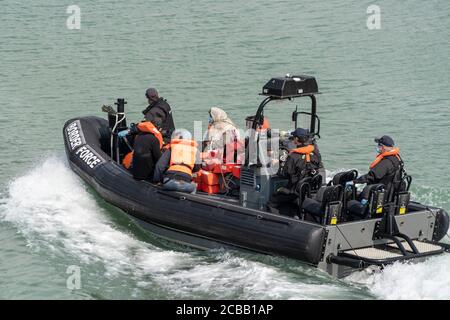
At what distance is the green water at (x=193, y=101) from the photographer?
901cm

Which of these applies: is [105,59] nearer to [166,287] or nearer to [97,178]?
[97,178]

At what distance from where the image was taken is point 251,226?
9.28m

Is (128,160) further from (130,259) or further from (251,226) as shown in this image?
(251,226)

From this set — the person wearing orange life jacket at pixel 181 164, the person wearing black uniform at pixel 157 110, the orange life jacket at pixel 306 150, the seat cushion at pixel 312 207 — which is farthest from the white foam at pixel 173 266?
the person wearing black uniform at pixel 157 110

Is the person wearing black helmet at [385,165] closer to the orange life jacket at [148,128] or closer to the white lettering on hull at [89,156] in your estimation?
the orange life jacket at [148,128]

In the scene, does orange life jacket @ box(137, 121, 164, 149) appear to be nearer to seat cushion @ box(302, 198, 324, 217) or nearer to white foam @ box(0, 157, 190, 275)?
white foam @ box(0, 157, 190, 275)

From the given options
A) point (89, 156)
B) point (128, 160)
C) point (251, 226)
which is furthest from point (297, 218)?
point (89, 156)

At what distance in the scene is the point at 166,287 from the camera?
8.84 m

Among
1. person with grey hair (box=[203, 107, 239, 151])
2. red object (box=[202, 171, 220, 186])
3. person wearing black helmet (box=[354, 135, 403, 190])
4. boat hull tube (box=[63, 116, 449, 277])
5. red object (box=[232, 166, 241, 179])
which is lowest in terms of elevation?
boat hull tube (box=[63, 116, 449, 277])

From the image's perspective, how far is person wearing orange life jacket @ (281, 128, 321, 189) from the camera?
930 centimetres

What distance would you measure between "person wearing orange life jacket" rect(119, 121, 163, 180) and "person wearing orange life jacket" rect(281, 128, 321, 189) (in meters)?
1.74

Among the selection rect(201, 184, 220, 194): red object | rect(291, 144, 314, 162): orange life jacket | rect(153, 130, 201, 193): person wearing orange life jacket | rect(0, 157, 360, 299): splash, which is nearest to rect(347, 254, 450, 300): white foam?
rect(0, 157, 360, 299): splash

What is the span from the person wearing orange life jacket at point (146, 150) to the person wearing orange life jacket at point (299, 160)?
68.5 inches
